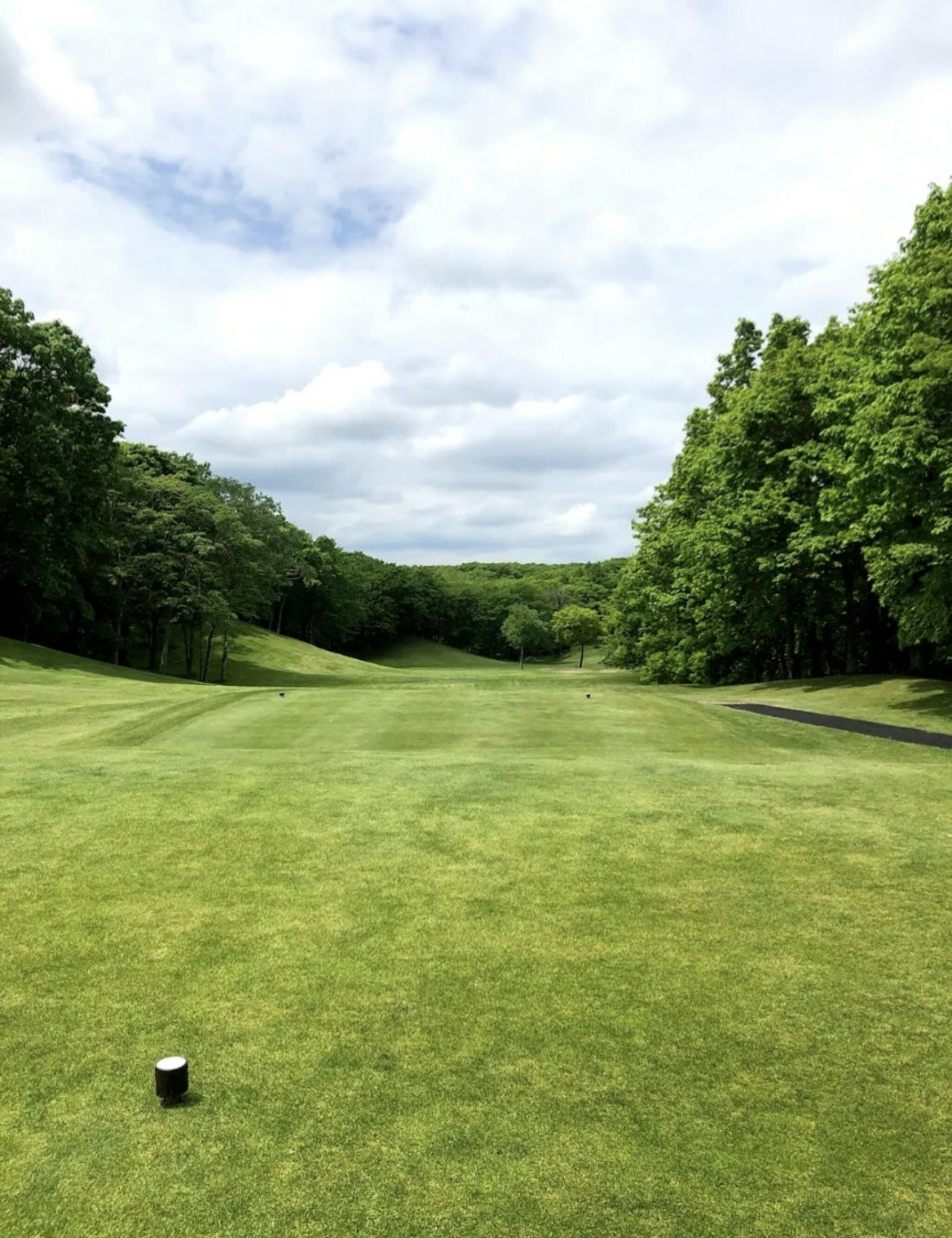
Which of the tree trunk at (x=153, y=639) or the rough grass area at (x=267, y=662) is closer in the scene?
the tree trunk at (x=153, y=639)

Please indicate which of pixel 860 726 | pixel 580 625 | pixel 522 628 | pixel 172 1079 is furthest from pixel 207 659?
pixel 172 1079

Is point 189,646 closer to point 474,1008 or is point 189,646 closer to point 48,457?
point 48,457

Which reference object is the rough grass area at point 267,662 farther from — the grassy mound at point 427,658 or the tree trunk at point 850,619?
the tree trunk at point 850,619

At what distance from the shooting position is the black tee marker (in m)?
4.32

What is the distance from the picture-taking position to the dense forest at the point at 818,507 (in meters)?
24.0

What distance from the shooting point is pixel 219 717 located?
778 inches

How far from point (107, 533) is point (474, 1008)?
50.3 m

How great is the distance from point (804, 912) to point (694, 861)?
1525 millimetres

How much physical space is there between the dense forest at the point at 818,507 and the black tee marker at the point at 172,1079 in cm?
2315

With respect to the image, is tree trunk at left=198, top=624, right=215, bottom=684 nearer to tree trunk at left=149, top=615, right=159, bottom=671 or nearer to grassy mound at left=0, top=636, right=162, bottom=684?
tree trunk at left=149, top=615, right=159, bottom=671

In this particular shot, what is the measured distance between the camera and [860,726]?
21.9 metres

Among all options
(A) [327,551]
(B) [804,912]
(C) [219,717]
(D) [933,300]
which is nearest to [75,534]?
(C) [219,717]

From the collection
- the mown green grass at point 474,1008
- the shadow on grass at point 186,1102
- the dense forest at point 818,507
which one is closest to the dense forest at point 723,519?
the dense forest at point 818,507

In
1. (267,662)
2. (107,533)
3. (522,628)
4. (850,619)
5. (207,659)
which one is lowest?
(267,662)
